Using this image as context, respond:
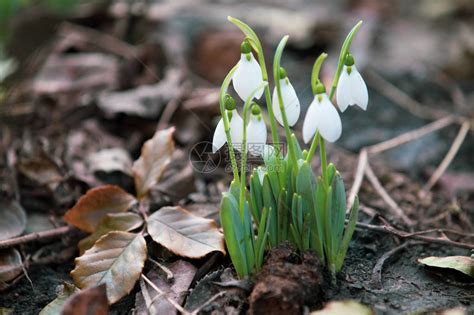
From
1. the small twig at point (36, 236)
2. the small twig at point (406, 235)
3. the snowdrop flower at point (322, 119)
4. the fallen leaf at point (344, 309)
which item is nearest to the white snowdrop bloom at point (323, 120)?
the snowdrop flower at point (322, 119)

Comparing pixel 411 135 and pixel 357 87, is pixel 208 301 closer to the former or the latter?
pixel 357 87

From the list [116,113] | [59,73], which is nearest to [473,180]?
[116,113]

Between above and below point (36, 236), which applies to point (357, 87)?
above

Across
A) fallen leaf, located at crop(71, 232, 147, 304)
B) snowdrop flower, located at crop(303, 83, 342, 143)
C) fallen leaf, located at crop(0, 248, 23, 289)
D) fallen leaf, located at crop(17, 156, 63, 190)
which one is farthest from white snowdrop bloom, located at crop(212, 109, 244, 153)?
fallen leaf, located at crop(17, 156, 63, 190)

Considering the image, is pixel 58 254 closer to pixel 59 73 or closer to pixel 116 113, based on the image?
pixel 116 113

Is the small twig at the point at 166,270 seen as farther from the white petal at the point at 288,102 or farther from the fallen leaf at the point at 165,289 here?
the white petal at the point at 288,102

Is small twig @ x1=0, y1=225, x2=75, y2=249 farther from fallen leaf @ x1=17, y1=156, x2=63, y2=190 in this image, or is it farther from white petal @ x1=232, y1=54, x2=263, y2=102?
white petal @ x1=232, y1=54, x2=263, y2=102

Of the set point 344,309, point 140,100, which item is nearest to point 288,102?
point 344,309
